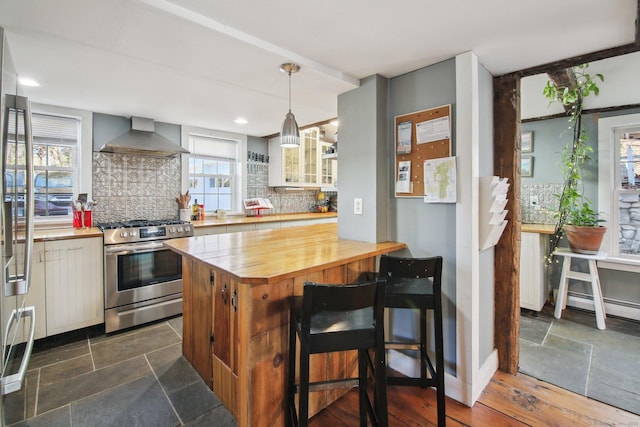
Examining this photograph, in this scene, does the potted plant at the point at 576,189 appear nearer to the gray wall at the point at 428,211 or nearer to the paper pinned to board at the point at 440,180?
the gray wall at the point at 428,211

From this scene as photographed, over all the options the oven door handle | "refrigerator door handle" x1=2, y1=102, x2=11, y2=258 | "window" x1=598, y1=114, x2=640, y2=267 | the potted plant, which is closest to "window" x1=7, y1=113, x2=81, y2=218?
the oven door handle

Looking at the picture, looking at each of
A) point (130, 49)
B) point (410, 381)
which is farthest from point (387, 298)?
point (130, 49)

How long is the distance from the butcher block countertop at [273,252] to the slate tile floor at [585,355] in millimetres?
1403

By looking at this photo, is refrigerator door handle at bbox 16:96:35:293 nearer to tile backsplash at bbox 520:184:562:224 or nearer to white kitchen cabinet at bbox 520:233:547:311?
white kitchen cabinet at bbox 520:233:547:311

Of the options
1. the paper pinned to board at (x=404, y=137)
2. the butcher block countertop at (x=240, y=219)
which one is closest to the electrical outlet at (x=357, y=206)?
the paper pinned to board at (x=404, y=137)

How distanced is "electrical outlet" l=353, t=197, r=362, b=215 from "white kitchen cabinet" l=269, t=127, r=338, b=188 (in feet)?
7.43

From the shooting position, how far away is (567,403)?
1828mm

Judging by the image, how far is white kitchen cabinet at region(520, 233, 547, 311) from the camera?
3.07m

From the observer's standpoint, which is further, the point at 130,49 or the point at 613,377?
the point at 613,377

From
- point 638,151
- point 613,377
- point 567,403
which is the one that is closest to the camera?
point 567,403

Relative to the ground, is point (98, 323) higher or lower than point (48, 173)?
lower

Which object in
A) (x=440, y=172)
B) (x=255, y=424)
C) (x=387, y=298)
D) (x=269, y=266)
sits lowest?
(x=255, y=424)

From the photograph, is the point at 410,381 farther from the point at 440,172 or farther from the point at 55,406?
the point at 55,406

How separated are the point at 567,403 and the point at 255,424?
1.86 m
